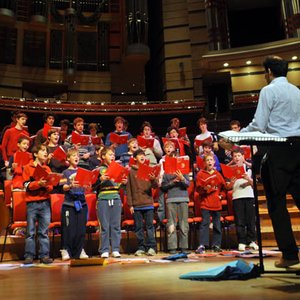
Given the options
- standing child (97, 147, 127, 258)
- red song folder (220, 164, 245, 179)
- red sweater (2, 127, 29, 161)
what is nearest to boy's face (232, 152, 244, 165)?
red song folder (220, 164, 245, 179)

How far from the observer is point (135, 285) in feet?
7.41

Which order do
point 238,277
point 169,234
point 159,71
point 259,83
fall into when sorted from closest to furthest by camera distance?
point 238,277 → point 169,234 → point 259,83 → point 159,71

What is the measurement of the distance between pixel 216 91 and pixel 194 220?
6.55 metres

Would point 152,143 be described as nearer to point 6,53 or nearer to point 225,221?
point 225,221

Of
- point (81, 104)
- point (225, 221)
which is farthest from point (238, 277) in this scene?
point (81, 104)

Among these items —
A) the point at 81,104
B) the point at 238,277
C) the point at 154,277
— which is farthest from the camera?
the point at 81,104

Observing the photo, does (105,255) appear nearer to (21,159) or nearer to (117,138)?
(21,159)

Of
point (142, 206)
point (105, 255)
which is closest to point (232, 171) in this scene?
point (142, 206)

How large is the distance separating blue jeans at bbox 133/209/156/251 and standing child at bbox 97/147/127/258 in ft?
0.78

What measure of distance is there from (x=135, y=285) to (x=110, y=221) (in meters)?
2.05

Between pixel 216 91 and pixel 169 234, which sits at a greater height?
pixel 216 91

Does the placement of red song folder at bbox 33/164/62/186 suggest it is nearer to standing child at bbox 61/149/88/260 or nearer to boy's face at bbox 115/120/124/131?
standing child at bbox 61/149/88/260

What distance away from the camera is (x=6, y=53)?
970cm

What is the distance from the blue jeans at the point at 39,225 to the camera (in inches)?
155
